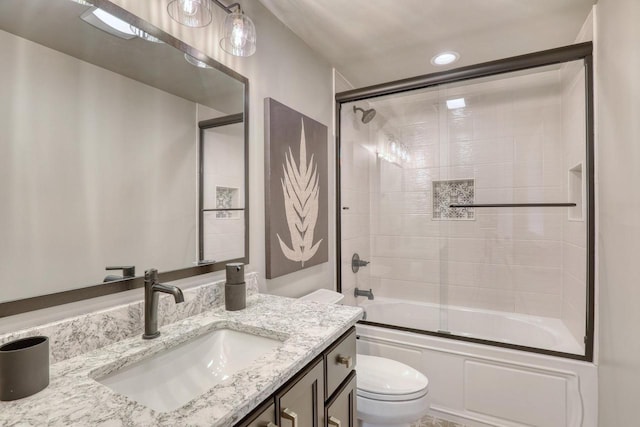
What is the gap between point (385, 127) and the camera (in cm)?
292

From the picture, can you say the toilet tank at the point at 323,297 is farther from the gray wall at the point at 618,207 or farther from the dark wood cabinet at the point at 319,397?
the gray wall at the point at 618,207

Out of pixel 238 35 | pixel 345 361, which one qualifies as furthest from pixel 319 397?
pixel 238 35

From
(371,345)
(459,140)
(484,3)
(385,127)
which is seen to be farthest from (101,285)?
(459,140)

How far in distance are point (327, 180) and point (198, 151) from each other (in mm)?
1157

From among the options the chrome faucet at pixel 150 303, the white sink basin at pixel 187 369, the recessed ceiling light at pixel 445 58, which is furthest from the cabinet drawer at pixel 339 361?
the recessed ceiling light at pixel 445 58

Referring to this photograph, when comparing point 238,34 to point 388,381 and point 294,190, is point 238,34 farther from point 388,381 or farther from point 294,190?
point 388,381

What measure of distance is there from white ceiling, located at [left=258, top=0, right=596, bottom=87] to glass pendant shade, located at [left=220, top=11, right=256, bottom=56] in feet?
1.94

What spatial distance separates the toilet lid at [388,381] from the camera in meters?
1.51

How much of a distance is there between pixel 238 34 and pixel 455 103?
2053 millimetres

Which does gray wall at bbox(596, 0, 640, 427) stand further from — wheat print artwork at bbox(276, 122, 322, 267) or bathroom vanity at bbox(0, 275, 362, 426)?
wheat print artwork at bbox(276, 122, 322, 267)

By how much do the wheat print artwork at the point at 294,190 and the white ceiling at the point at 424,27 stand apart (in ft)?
1.78

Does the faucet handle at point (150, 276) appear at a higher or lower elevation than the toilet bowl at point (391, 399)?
higher

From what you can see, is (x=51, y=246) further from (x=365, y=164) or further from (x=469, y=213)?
(x=469, y=213)

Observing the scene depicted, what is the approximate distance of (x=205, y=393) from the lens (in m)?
0.71
